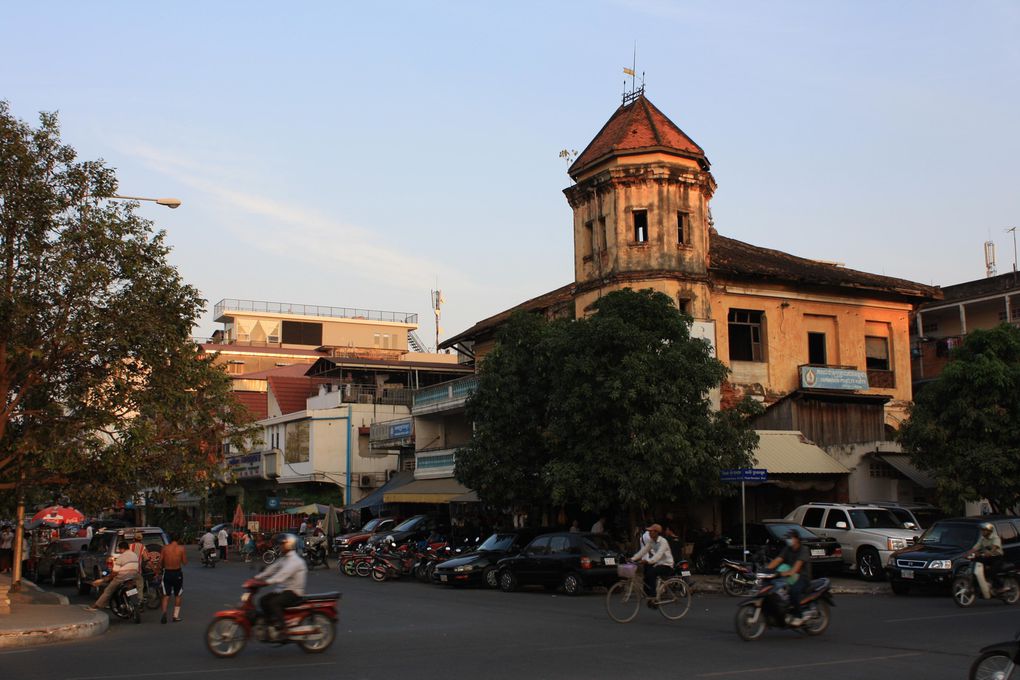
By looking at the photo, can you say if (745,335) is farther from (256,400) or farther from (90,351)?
(256,400)

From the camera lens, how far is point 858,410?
37969mm

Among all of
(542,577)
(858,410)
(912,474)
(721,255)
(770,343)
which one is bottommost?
(542,577)

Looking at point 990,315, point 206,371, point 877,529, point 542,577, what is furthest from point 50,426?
point 990,315

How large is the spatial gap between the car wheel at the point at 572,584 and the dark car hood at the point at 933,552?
7.02 metres

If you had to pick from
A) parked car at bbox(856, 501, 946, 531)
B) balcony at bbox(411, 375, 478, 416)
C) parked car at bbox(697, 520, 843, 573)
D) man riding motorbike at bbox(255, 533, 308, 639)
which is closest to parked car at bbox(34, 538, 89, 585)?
balcony at bbox(411, 375, 478, 416)

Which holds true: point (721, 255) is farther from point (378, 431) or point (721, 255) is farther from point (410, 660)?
point (410, 660)

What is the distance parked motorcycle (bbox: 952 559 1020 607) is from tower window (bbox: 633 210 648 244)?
19.6 m

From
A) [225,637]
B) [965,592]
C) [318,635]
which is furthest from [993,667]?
[965,592]

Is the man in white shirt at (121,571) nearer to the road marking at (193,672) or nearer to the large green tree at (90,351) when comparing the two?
the large green tree at (90,351)

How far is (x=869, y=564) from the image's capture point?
25984mm

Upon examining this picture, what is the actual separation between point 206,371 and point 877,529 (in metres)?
17.0

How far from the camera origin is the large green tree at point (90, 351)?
20.1 metres

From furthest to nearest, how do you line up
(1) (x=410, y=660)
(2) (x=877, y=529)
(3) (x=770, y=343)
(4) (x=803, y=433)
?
(3) (x=770, y=343) → (4) (x=803, y=433) → (2) (x=877, y=529) → (1) (x=410, y=660)

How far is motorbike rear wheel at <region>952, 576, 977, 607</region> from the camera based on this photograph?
1920 centimetres
